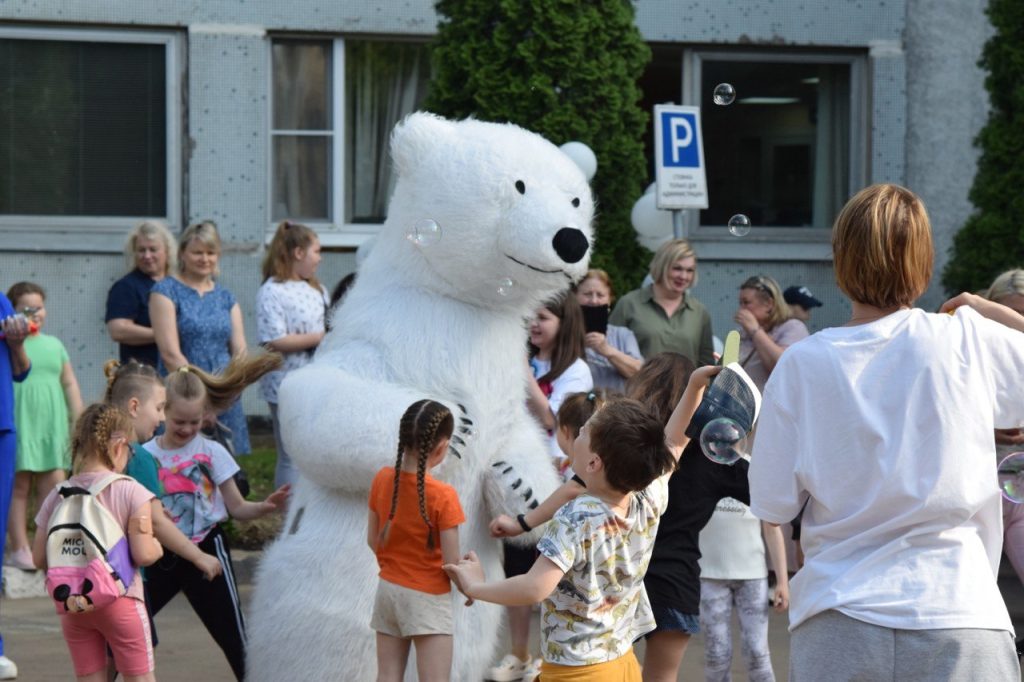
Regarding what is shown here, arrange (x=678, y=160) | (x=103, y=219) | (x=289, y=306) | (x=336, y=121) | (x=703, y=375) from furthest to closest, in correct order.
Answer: (x=336, y=121), (x=103, y=219), (x=678, y=160), (x=289, y=306), (x=703, y=375)

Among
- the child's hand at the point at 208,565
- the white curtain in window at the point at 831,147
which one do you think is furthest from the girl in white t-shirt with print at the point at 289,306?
the white curtain in window at the point at 831,147

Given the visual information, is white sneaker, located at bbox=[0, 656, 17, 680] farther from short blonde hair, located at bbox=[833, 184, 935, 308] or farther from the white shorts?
short blonde hair, located at bbox=[833, 184, 935, 308]

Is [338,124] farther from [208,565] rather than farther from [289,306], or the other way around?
[208,565]

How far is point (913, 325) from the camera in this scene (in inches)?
111

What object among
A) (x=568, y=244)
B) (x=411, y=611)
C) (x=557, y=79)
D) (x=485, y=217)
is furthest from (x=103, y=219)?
(x=411, y=611)

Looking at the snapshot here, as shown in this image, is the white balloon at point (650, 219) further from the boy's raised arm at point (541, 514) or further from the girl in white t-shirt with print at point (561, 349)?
the boy's raised arm at point (541, 514)

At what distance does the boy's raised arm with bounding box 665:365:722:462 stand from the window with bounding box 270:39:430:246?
7.38 m

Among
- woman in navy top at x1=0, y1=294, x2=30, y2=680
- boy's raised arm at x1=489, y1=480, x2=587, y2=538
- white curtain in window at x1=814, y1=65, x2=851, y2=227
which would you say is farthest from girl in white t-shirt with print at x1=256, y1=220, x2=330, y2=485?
white curtain in window at x1=814, y1=65, x2=851, y2=227

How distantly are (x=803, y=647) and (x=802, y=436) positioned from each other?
0.39 metres

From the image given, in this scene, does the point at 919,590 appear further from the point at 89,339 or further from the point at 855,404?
the point at 89,339

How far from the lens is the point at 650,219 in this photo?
941 cm

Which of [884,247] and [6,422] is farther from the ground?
[884,247]

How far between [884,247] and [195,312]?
16.7 feet

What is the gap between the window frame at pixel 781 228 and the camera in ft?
37.8
